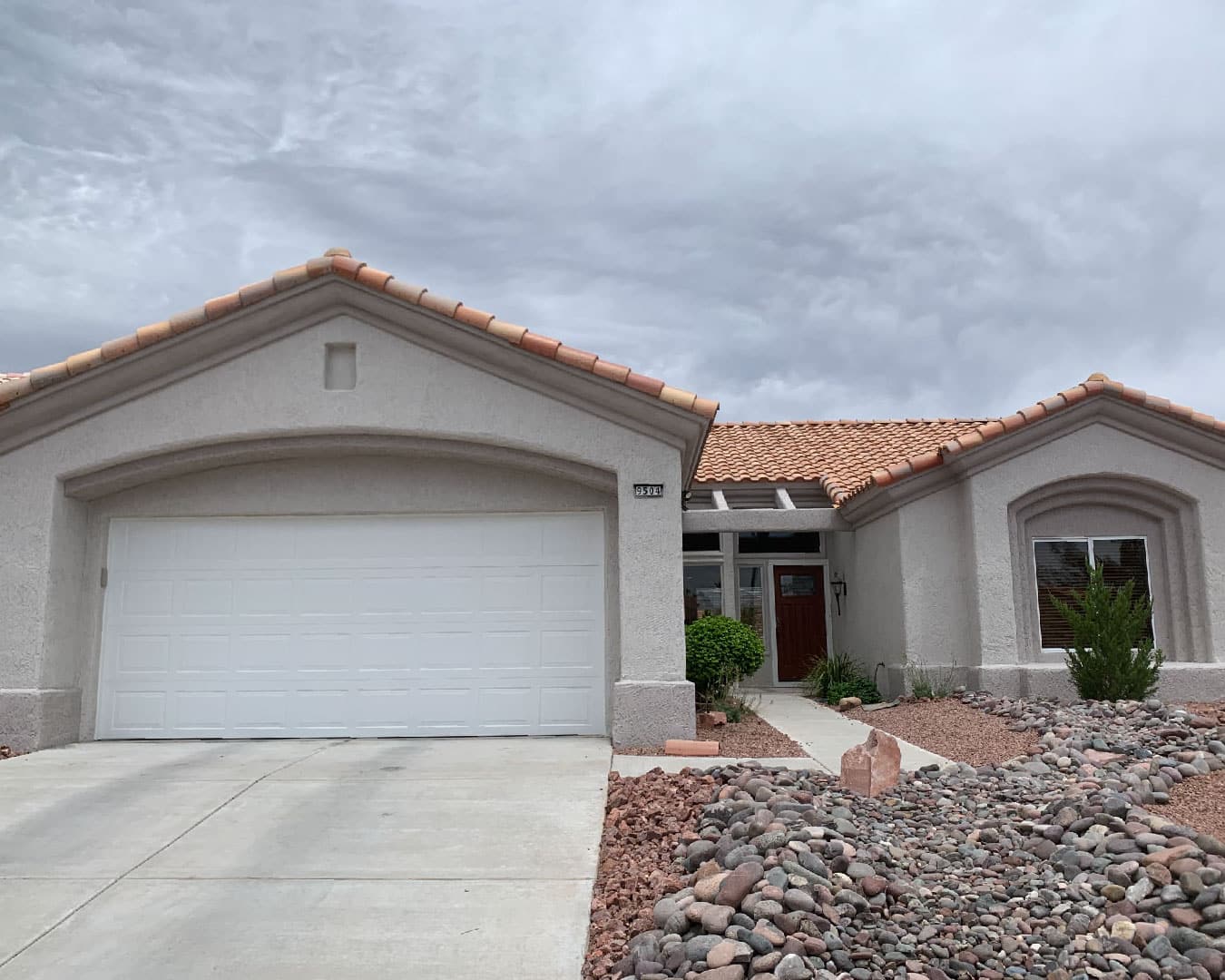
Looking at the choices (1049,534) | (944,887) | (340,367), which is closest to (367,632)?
(340,367)

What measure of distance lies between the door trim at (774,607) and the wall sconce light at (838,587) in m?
0.27

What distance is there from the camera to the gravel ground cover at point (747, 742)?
9.18 m

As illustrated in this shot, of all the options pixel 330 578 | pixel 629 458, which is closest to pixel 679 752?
pixel 629 458

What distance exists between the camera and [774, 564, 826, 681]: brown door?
701 inches

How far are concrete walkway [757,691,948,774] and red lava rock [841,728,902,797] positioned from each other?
1.06 m

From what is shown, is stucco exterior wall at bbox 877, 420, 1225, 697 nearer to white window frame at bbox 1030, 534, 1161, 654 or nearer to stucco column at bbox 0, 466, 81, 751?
white window frame at bbox 1030, 534, 1161, 654

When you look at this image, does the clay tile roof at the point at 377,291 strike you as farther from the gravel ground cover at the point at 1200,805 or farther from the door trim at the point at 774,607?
the door trim at the point at 774,607

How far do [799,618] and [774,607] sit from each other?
493 mm

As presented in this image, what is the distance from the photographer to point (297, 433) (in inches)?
404

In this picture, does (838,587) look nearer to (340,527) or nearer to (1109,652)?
(1109,652)

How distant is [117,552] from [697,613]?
9.88 metres

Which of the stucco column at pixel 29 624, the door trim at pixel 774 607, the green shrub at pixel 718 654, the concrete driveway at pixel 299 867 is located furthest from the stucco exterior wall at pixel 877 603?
the stucco column at pixel 29 624

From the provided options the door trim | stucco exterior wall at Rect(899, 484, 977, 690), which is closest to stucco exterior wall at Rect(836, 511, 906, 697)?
stucco exterior wall at Rect(899, 484, 977, 690)

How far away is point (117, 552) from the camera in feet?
35.3
